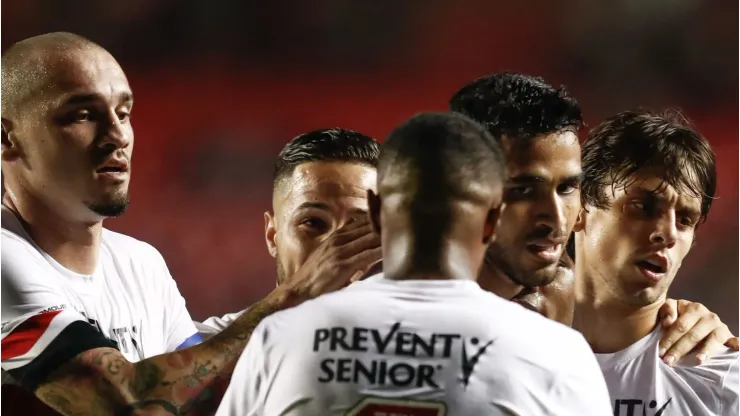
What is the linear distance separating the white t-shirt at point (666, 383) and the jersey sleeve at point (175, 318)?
1167mm

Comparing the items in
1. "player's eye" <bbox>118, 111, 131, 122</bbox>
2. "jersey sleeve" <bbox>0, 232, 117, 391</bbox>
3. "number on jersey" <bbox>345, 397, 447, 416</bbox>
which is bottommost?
"number on jersey" <bbox>345, 397, 447, 416</bbox>

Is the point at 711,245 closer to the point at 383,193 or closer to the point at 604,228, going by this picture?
the point at 604,228

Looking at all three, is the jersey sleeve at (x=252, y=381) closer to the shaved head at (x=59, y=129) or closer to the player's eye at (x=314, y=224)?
the player's eye at (x=314, y=224)

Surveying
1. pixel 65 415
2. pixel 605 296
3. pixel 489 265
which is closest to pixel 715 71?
pixel 605 296

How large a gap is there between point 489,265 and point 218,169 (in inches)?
34.2

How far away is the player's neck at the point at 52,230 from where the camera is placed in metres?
2.64

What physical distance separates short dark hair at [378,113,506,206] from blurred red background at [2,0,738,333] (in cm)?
81

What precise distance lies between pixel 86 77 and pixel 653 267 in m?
1.70

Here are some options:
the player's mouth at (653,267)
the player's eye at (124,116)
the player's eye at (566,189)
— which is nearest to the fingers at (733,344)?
the player's mouth at (653,267)

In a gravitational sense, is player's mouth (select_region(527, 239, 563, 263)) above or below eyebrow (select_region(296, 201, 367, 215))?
below

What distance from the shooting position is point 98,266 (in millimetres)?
2740

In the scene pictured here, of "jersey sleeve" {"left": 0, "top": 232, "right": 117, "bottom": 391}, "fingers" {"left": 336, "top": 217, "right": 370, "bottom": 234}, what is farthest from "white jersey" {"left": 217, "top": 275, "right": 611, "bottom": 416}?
"jersey sleeve" {"left": 0, "top": 232, "right": 117, "bottom": 391}

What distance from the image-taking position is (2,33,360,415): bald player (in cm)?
244

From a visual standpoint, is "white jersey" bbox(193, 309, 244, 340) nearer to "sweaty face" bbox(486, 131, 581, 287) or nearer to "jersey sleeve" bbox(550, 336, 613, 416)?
"sweaty face" bbox(486, 131, 581, 287)
